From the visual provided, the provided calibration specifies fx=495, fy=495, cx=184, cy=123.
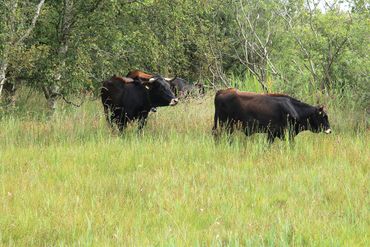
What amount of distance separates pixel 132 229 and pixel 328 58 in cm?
957

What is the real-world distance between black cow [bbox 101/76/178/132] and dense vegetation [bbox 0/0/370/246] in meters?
0.37

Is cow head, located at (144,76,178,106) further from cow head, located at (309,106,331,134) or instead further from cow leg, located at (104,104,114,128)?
cow head, located at (309,106,331,134)

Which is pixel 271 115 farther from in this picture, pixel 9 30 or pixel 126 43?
pixel 126 43

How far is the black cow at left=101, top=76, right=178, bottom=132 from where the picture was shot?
33.2ft

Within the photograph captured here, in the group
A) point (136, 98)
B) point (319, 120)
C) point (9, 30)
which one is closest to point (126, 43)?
point (136, 98)

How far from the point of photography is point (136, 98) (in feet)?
33.4

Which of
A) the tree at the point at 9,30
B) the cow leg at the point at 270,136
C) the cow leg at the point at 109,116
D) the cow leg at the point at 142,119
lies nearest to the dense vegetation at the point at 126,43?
the tree at the point at 9,30

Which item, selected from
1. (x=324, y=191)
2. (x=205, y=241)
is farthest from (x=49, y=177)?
(x=324, y=191)

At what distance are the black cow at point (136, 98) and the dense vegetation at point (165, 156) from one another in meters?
0.37

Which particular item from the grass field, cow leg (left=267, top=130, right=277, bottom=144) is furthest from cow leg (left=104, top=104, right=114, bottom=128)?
cow leg (left=267, top=130, right=277, bottom=144)

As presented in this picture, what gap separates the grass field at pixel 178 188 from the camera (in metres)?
4.35

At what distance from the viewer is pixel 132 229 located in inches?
176

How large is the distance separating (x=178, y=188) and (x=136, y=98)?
4712 mm

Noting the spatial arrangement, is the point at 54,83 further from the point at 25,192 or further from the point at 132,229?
the point at 132,229
